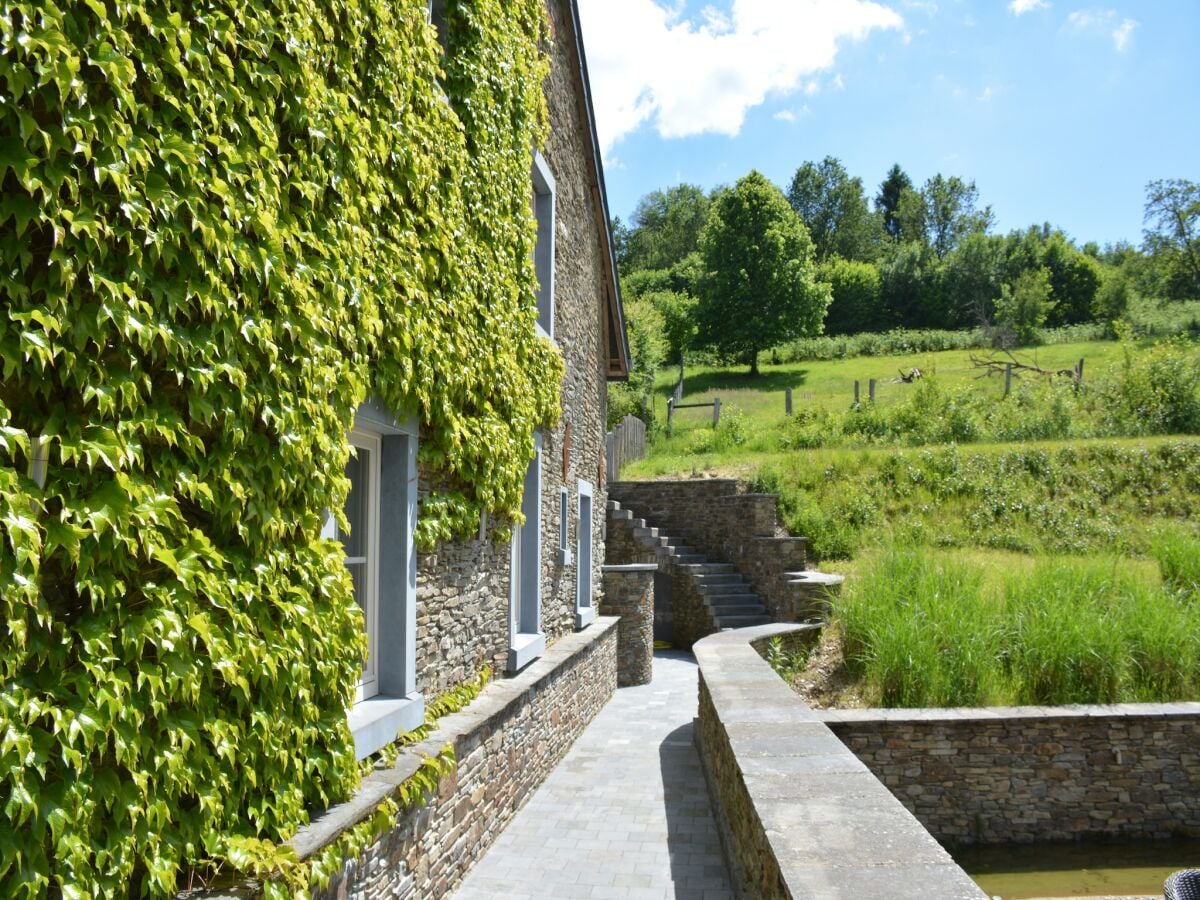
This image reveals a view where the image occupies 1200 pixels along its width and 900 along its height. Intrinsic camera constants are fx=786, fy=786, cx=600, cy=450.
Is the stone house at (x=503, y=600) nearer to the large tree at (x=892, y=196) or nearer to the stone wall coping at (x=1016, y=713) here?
the stone wall coping at (x=1016, y=713)

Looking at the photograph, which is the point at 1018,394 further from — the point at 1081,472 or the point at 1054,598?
the point at 1054,598

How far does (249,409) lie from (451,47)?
3845 mm

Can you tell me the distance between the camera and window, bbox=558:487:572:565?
916 centimetres

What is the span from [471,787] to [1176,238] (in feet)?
193

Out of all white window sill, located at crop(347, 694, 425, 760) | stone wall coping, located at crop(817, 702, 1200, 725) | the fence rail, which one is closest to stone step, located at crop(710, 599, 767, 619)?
the fence rail

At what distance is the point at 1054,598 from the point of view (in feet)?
24.0

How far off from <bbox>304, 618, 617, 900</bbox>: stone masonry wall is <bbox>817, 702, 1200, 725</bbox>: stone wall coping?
2.39 m

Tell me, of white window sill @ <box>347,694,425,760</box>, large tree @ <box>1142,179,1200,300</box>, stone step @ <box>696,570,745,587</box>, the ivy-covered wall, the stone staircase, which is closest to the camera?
the ivy-covered wall

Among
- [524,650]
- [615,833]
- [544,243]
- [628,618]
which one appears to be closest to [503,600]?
[524,650]

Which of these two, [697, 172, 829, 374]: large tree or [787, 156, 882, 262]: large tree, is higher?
[787, 156, 882, 262]: large tree

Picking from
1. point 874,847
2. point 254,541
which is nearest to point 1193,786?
point 874,847

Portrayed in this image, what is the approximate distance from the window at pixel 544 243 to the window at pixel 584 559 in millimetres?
3212

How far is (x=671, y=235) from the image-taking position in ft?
210

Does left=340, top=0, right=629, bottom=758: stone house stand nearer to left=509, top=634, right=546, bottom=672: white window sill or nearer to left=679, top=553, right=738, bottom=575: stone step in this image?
left=509, top=634, right=546, bottom=672: white window sill
